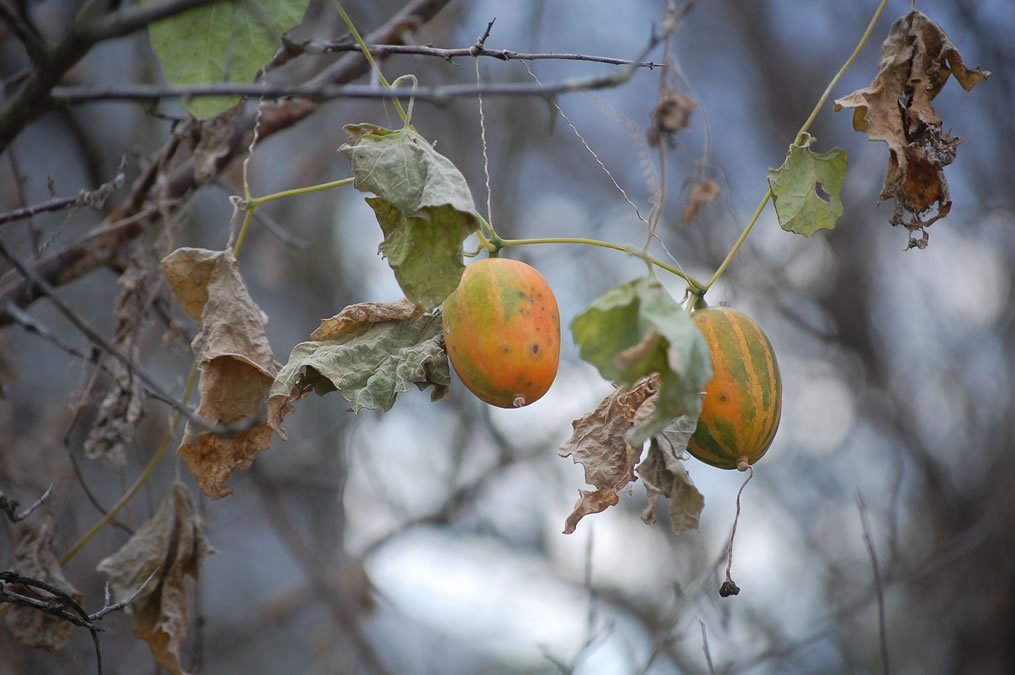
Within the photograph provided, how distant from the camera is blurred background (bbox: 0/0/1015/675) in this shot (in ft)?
11.5

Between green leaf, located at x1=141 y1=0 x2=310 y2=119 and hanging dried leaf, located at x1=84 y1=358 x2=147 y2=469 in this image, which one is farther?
hanging dried leaf, located at x1=84 y1=358 x2=147 y2=469

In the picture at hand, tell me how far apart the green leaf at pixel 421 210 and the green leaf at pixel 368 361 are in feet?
0.56

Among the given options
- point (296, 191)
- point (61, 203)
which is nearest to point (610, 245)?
point (296, 191)

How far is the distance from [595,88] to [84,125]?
357cm

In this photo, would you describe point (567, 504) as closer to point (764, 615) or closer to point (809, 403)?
point (764, 615)

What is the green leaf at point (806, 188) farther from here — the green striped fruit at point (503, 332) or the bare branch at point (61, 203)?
the bare branch at point (61, 203)

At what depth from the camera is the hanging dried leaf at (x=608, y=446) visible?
4.42 ft

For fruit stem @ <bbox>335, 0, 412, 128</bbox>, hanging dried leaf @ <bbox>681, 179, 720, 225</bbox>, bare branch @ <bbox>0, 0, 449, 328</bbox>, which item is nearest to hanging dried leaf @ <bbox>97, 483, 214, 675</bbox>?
bare branch @ <bbox>0, 0, 449, 328</bbox>

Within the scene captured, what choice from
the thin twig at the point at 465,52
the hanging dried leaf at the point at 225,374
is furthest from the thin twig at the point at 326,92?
the hanging dried leaf at the point at 225,374

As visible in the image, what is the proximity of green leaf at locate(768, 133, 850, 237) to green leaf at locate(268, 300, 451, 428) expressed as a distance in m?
0.62

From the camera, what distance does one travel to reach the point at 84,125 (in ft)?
12.3

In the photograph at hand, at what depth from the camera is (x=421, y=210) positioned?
4.09 feet

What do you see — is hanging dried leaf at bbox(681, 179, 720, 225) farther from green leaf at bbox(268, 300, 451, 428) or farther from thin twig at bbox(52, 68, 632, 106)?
thin twig at bbox(52, 68, 632, 106)

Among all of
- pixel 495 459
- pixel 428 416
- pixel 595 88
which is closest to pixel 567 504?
pixel 495 459
